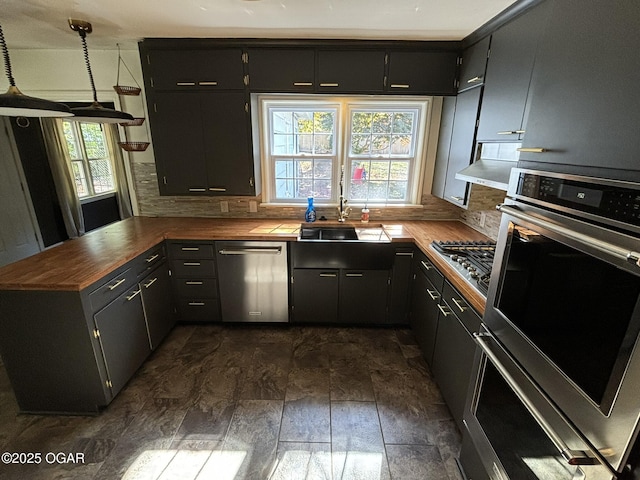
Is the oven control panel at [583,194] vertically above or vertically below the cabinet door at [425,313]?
above

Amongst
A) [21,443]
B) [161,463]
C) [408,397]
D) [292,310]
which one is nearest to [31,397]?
[21,443]

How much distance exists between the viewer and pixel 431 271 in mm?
2152

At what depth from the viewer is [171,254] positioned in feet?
8.39

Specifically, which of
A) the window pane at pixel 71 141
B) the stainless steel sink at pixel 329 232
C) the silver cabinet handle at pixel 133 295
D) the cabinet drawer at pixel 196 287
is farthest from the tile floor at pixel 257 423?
the window pane at pixel 71 141

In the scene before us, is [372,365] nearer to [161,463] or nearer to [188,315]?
[161,463]

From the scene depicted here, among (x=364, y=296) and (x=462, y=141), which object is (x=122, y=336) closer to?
(x=364, y=296)

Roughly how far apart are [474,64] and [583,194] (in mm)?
1769

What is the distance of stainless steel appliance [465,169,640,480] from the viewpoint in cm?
72

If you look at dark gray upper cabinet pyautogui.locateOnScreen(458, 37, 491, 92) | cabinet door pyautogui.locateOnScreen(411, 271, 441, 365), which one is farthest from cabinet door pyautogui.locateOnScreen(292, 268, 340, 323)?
dark gray upper cabinet pyautogui.locateOnScreen(458, 37, 491, 92)

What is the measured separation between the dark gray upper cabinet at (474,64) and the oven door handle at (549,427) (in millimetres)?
1779

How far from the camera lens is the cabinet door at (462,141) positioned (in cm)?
214

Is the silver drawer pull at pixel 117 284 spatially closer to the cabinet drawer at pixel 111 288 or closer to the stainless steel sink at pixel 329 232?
the cabinet drawer at pixel 111 288

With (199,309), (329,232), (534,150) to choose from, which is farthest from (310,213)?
(534,150)

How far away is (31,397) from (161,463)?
39.2 inches
